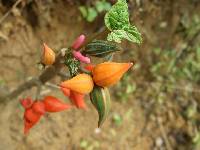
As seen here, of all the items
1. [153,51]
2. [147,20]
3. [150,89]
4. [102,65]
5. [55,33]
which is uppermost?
A: [102,65]

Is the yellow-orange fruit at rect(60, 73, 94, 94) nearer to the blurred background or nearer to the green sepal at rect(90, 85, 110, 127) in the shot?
the green sepal at rect(90, 85, 110, 127)

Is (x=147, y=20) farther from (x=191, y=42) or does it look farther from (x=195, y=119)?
Result: (x=195, y=119)

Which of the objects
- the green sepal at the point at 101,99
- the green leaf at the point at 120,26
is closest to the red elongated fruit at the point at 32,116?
the green sepal at the point at 101,99

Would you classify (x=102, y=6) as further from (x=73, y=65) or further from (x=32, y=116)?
(x=73, y=65)

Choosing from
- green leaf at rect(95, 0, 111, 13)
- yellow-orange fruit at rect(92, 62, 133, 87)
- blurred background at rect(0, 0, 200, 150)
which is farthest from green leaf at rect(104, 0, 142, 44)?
green leaf at rect(95, 0, 111, 13)

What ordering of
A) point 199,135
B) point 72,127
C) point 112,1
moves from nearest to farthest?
point 112,1 < point 72,127 < point 199,135

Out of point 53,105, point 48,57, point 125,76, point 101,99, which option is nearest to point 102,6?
point 125,76

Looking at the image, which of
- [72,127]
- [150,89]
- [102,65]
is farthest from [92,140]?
[102,65]
